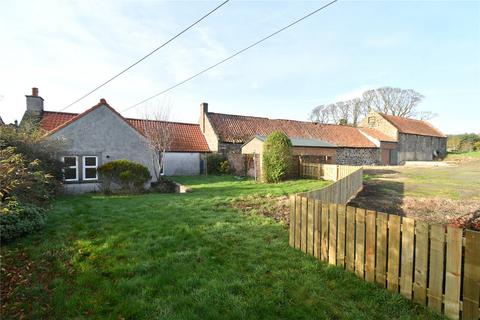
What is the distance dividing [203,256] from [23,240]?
4361 millimetres

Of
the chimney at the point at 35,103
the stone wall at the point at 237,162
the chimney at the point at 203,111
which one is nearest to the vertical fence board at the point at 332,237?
the stone wall at the point at 237,162

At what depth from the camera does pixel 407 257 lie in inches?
144

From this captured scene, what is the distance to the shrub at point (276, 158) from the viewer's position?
17.3m

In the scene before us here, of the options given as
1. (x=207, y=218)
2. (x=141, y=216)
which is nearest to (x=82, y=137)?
(x=141, y=216)

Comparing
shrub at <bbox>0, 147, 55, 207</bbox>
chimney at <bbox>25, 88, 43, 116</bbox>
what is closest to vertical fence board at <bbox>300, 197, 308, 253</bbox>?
shrub at <bbox>0, 147, 55, 207</bbox>

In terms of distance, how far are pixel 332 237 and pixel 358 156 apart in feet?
113

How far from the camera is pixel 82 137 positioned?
14859 mm

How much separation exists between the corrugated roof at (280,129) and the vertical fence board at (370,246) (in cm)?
2317

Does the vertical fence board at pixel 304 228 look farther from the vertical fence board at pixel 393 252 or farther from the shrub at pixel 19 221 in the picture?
the shrub at pixel 19 221

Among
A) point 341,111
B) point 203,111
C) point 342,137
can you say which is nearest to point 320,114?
point 341,111

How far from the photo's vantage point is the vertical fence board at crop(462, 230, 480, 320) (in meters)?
2.99

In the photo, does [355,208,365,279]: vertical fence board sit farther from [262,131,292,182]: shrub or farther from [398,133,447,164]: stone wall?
[398,133,447,164]: stone wall

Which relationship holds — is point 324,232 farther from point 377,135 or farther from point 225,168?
point 377,135

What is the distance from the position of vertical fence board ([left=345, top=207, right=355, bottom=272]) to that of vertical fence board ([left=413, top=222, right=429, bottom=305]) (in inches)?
38.3
